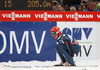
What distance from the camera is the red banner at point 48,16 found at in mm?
8977

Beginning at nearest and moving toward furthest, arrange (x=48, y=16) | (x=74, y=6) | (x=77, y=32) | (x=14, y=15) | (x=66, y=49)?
(x=66, y=49)
(x=14, y=15)
(x=48, y=16)
(x=77, y=32)
(x=74, y=6)

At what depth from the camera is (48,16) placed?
911cm

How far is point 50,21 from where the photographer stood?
Result: 911cm

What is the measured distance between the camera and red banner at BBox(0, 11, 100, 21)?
8977 millimetres

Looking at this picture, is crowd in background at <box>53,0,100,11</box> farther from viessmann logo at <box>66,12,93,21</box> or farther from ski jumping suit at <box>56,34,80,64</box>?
ski jumping suit at <box>56,34,80,64</box>

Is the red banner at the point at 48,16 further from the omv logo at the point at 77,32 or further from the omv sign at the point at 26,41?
the omv logo at the point at 77,32

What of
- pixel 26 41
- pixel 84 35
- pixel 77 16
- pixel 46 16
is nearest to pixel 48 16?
pixel 46 16

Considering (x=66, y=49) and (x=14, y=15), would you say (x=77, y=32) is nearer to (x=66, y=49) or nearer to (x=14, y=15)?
(x=66, y=49)

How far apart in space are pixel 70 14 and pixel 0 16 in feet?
6.90

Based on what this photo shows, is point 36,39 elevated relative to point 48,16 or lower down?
lower down

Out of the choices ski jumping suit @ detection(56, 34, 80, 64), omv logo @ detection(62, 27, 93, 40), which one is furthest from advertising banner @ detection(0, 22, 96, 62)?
ski jumping suit @ detection(56, 34, 80, 64)

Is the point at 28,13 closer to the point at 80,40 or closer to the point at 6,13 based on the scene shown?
the point at 6,13

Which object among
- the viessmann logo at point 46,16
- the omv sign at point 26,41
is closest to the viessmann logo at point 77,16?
the viessmann logo at point 46,16

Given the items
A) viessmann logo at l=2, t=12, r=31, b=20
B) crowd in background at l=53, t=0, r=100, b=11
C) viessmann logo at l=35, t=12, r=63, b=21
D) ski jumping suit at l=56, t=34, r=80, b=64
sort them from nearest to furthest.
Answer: ski jumping suit at l=56, t=34, r=80, b=64 → viessmann logo at l=2, t=12, r=31, b=20 → viessmann logo at l=35, t=12, r=63, b=21 → crowd in background at l=53, t=0, r=100, b=11
